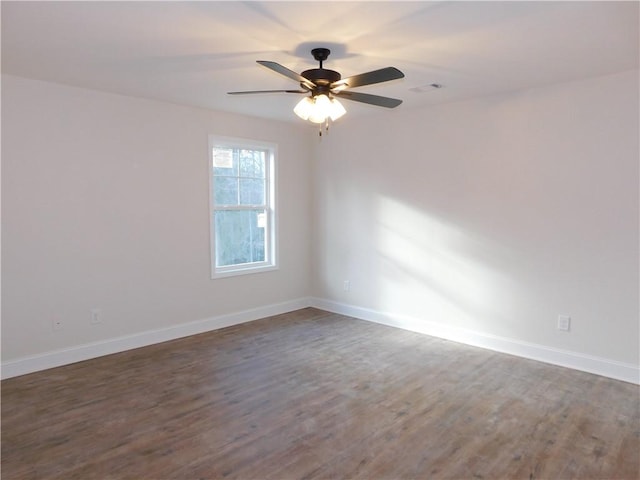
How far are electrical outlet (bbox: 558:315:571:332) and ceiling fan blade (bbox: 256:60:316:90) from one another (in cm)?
290

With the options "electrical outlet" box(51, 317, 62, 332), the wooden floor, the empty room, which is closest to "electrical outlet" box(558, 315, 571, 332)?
the empty room

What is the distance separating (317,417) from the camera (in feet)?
9.25

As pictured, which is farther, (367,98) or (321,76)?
(367,98)

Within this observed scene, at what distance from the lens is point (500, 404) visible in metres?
3.01

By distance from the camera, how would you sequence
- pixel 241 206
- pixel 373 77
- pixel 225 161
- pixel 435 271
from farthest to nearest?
pixel 241 206 < pixel 225 161 < pixel 435 271 < pixel 373 77

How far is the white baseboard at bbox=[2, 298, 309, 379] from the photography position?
3521 mm

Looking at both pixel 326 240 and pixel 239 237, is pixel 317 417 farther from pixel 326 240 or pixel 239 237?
pixel 326 240

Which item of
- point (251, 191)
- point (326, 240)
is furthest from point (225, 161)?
point (326, 240)

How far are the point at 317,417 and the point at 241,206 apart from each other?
9.56 feet

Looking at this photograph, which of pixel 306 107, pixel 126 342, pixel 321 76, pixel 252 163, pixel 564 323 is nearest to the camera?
pixel 321 76

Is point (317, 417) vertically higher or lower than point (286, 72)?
lower

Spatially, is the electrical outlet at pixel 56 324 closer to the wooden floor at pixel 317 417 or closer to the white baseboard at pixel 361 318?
the white baseboard at pixel 361 318

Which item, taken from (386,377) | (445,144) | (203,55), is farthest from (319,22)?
(386,377)

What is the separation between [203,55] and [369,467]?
2.80 m
